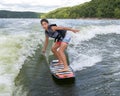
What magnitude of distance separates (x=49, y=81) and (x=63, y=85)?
0.65m

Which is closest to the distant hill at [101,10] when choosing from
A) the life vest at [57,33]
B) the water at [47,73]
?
the water at [47,73]

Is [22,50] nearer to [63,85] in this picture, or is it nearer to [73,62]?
[73,62]

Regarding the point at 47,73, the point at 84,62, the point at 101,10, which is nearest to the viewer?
the point at 47,73

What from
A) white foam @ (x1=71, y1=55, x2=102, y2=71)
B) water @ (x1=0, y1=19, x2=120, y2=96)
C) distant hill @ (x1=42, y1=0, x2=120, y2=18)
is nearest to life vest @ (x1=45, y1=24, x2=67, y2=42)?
water @ (x1=0, y1=19, x2=120, y2=96)

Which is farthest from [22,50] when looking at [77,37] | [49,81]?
[77,37]

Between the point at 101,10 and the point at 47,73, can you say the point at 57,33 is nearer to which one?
the point at 47,73

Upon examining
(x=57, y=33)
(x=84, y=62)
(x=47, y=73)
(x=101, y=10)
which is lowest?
(x=101, y=10)

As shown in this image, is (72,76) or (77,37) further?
(77,37)

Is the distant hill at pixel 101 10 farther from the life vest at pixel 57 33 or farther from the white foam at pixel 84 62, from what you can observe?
the life vest at pixel 57 33

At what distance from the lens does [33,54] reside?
13766 millimetres

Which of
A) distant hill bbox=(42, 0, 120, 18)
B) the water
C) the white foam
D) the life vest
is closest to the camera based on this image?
the water

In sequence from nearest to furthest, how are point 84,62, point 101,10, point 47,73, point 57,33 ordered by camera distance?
point 57,33
point 47,73
point 84,62
point 101,10

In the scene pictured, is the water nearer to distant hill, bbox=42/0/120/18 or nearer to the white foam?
the white foam

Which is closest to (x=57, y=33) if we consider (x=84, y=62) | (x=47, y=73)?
(x=47, y=73)
